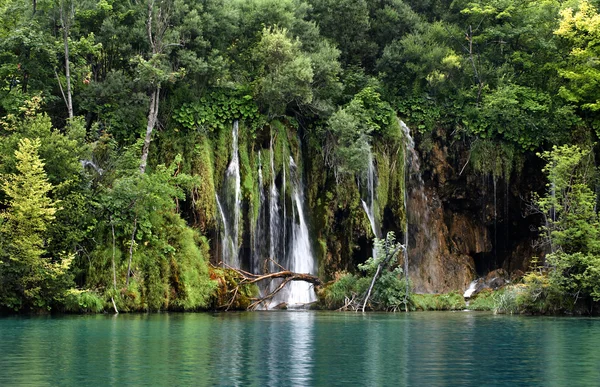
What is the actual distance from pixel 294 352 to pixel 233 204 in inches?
838

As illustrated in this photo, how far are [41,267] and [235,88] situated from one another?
15.3 m

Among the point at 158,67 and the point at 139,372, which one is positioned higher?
the point at 158,67

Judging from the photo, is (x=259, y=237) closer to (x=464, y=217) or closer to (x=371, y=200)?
(x=371, y=200)

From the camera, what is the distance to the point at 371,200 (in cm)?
4084

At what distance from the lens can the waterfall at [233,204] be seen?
121 feet

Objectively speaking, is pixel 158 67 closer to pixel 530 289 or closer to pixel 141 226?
pixel 141 226

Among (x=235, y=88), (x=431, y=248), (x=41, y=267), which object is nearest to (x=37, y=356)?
(x=41, y=267)

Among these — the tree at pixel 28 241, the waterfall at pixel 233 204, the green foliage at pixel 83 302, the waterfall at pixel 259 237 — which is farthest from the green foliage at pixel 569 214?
the tree at pixel 28 241

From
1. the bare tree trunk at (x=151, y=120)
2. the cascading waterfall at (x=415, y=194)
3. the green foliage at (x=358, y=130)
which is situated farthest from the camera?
the cascading waterfall at (x=415, y=194)

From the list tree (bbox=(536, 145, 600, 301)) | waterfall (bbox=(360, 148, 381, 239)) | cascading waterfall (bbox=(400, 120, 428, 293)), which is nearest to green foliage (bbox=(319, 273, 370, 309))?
waterfall (bbox=(360, 148, 381, 239))

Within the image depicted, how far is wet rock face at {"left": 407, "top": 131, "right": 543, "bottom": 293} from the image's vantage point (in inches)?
1692

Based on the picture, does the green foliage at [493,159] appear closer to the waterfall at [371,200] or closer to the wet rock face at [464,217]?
the wet rock face at [464,217]

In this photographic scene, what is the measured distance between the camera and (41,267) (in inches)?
1131

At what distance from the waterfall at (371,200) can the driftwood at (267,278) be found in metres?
5.09
